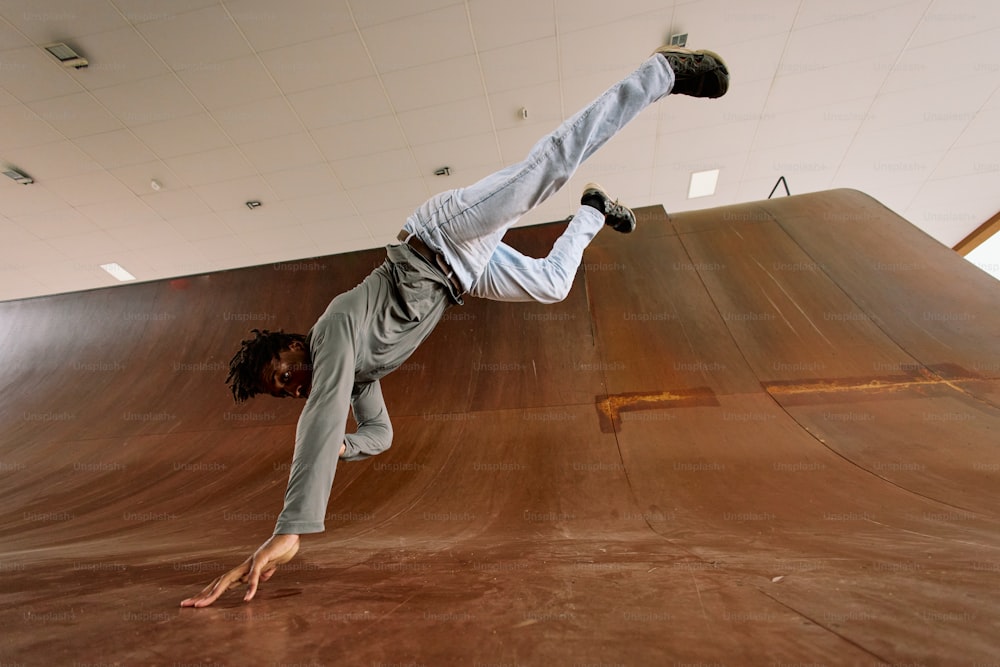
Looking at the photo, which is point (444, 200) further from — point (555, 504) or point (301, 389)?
point (555, 504)

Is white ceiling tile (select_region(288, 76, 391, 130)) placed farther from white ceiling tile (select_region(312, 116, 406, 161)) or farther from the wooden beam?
the wooden beam

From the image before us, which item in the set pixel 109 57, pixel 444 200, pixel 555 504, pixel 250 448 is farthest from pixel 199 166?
pixel 555 504

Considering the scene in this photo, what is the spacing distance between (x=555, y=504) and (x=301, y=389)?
2.86ft

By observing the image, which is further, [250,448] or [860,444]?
[250,448]

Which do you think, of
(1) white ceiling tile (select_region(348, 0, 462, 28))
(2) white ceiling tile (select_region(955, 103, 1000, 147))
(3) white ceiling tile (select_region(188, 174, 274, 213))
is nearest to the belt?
(1) white ceiling tile (select_region(348, 0, 462, 28))

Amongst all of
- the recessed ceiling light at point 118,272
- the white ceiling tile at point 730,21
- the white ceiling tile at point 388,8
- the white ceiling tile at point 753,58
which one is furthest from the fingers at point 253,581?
the recessed ceiling light at point 118,272

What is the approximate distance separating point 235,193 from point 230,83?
154 centimetres

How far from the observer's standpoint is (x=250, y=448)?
2.25 m

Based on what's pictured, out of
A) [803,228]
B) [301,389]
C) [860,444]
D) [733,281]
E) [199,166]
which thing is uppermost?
[199,166]

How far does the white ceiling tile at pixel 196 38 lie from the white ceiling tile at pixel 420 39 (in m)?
1.01

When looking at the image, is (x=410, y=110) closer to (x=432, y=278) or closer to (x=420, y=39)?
(x=420, y=39)

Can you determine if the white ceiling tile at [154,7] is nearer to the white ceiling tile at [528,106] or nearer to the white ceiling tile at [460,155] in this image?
the white ceiling tile at [460,155]

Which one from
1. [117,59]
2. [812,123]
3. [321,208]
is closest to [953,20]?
[812,123]

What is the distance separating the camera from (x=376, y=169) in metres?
4.84
